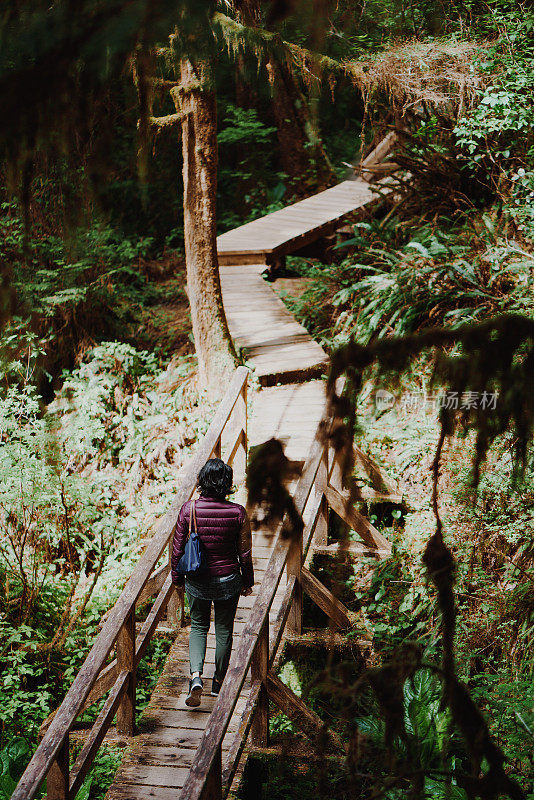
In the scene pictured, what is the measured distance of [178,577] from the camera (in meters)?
4.64

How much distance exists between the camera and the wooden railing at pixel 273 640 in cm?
372

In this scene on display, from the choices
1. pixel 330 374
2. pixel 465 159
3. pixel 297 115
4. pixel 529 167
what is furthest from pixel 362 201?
pixel 330 374

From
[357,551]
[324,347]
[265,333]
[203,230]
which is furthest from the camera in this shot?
[324,347]

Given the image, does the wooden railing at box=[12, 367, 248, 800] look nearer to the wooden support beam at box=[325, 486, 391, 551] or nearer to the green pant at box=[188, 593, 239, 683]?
the green pant at box=[188, 593, 239, 683]

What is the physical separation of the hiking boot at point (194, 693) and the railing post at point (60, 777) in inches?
39.7

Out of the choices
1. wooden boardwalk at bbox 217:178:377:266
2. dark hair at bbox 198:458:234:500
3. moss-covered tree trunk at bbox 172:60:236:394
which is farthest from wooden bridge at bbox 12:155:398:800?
wooden boardwalk at bbox 217:178:377:266

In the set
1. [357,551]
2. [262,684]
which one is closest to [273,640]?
[262,684]

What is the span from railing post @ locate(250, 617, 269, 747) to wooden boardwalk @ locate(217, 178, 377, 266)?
6.88m

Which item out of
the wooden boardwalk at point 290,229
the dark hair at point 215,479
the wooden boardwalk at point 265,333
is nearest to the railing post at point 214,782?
the dark hair at point 215,479

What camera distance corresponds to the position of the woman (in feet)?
14.8

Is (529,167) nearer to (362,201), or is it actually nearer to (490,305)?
(490,305)

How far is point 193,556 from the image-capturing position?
4438mm

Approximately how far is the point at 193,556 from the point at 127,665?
101cm

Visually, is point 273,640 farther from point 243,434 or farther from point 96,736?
point 243,434
